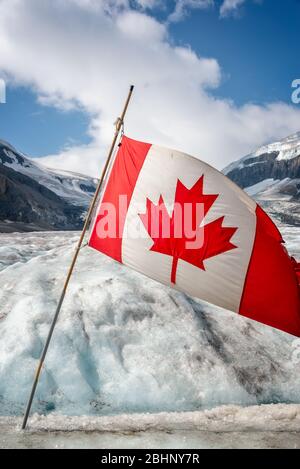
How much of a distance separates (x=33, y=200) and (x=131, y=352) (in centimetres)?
9087

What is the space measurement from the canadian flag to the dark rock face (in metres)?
77.3

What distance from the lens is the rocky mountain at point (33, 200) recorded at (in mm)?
79688

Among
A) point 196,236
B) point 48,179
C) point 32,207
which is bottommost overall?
point 32,207

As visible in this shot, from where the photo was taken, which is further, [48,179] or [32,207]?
[48,179]

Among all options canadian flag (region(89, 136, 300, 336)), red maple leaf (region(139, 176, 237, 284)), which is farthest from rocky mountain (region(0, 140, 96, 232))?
red maple leaf (region(139, 176, 237, 284))

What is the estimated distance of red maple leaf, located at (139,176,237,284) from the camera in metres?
5.36

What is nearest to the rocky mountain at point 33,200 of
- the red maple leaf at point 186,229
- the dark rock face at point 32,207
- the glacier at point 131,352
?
the dark rock face at point 32,207

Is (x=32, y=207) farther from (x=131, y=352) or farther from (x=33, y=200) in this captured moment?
(x=131, y=352)

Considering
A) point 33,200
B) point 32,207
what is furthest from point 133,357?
point 33,200

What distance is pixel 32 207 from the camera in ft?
291

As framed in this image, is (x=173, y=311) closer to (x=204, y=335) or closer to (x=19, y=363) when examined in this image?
(x=204, y=335)

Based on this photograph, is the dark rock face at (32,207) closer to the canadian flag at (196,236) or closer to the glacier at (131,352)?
the glacier at (131,352)

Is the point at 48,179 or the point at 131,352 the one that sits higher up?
the point at 48,179
